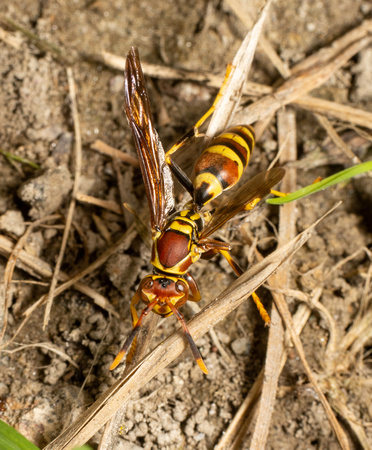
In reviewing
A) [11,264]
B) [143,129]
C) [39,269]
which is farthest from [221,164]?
[11,264]

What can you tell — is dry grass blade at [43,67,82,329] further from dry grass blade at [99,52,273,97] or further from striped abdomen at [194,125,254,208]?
striped abdomen at [194,125,254,208]

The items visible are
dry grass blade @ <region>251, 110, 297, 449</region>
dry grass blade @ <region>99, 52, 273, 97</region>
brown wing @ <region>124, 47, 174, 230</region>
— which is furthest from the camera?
dry grass blade @ <region>99, 52, 273, 97</region>

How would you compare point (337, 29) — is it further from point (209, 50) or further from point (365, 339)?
point (365, 339)

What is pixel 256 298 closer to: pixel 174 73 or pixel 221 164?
pixel 221 164

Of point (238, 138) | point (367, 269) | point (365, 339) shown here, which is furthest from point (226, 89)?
point (365, 339)

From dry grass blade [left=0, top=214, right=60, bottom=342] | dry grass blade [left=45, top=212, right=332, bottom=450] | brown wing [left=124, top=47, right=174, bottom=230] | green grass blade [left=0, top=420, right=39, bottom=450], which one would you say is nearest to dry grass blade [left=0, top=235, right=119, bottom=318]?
dry grass blade [left=0, top=214, right=60, bottom=342]

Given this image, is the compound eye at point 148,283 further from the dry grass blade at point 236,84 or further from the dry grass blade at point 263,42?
the dry grass blade at point 263,42

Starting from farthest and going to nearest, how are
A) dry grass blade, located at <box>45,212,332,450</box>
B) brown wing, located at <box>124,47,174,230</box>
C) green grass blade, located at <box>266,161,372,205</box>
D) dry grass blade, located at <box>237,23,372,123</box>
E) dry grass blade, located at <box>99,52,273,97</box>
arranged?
dry grass blade, located at <box>99,52,273,97</box> → dry grass blade, located at <box>237,23,372,123</box> → brown wing, located at <box>124,47,174,230</box> → green grass blade, located at <box>266,161,372,205</box> → dry grass blade, located at <box>45,212,332,450</box>

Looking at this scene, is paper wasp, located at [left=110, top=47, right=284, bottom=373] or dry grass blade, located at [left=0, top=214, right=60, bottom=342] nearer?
paper wasp, located at [left=110, top=47, right=284, bottom=373]
